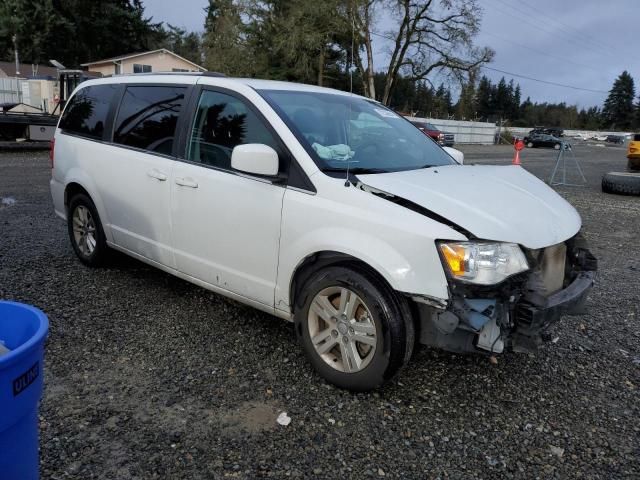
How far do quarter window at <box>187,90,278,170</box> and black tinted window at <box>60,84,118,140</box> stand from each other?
136 centimetres

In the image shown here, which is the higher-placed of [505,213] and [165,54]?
[165,54]

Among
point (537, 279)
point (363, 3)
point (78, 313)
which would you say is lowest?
point (78, 313)

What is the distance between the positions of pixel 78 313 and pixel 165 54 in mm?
44401

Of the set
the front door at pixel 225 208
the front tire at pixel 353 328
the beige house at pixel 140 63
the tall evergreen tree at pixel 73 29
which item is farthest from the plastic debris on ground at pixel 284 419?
the tall evergreen tree at pixel 73 29

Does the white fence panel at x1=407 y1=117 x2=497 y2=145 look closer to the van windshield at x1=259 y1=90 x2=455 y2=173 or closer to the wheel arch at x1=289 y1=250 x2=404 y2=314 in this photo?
the van windshield at x1=259 y1=90 x2=455 y2=173

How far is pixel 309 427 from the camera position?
8.99 ft

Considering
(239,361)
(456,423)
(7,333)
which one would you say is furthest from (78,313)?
(456,423)

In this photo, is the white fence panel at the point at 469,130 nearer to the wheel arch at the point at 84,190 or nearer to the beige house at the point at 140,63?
the beige house at the point at 140,63

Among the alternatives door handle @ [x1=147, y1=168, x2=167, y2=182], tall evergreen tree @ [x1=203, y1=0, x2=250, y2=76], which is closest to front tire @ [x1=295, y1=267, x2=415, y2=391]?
door handle @ [x1=147, y1=168, x2=167, y2=182]

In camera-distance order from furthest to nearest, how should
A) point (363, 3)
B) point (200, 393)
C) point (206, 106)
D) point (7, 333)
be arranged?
1. point (363, 3)
2. point (206, 106)
3. point (200, 393)
4. point (7, 333)

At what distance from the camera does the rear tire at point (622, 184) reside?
12249 mm

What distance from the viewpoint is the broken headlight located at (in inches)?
104

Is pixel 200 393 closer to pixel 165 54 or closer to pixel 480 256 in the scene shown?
pixel 480 256

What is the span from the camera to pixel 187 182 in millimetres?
3721
